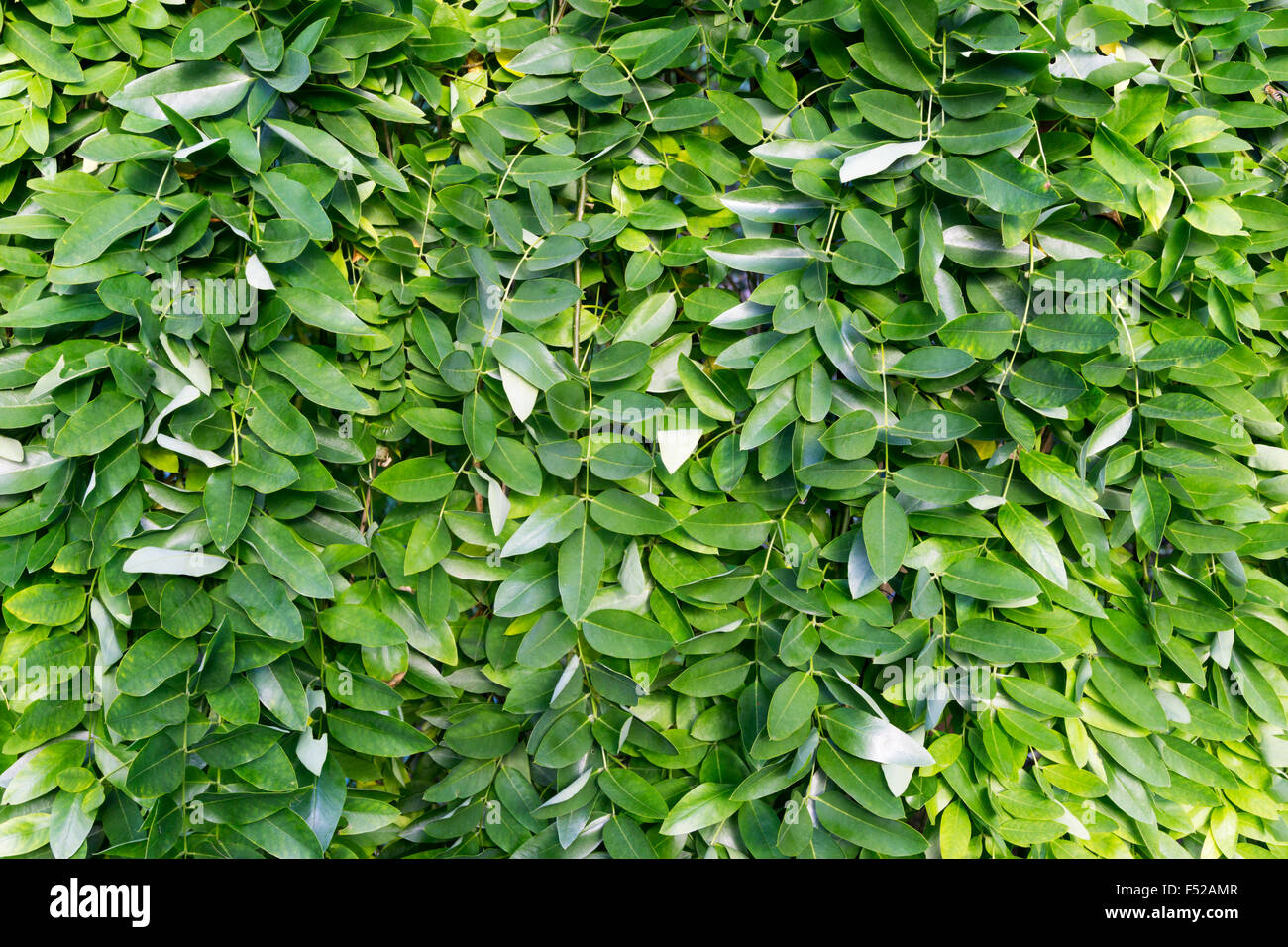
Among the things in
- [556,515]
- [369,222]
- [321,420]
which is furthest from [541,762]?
[369,222]

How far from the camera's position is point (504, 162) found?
1030 mm

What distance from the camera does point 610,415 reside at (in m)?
1.01

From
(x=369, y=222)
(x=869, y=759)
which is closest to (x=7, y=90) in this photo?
(x=369, y=222)

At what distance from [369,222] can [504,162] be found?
0.65 ft

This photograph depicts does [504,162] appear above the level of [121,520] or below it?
above

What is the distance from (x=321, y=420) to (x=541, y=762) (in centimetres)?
53

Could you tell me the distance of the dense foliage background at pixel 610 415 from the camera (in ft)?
3.19

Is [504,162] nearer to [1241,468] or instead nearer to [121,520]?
[121,520]

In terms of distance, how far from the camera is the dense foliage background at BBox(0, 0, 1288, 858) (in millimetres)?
973

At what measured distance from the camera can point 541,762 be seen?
1028mm

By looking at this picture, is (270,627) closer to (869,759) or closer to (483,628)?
(483,628)
